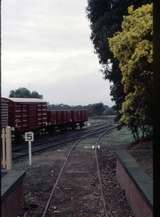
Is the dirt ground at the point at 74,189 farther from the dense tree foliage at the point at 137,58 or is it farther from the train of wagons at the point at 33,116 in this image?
the train of wagons at the point at 33,116

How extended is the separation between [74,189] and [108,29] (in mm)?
15677

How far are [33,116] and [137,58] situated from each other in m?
24.2

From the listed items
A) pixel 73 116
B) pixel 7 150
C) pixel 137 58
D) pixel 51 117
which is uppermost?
pixel 137 58

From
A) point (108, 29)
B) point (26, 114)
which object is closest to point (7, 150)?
point (108, 29)

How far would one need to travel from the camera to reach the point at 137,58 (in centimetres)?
1911

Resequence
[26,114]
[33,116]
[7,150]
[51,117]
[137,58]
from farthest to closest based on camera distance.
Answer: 1. [51,117]
2. [33,116]
3. [26,114]
4. [137,58]
5. [7,150]

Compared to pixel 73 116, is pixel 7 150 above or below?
below

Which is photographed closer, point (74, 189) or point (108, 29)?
point (74, 189)

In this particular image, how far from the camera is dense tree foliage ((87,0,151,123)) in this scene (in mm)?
30062

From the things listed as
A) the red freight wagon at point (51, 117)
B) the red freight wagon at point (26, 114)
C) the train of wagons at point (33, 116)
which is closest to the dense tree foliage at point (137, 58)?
the train of wagons at point (33, 116)

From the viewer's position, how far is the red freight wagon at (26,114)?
3662 cm

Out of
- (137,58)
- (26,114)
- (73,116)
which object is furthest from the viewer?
(73,116)

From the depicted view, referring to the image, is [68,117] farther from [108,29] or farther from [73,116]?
[108,29]

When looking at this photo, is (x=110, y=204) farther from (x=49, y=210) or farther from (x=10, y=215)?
(x=10, y=215)
